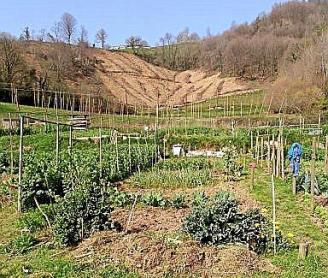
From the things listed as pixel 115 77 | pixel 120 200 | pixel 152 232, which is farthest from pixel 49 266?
pixel 115 77

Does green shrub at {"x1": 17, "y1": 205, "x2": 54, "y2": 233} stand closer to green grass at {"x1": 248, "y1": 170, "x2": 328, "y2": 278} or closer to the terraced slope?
green grass at {"x1": 248, "y1": 170, "x2": 328, "y2": 278}

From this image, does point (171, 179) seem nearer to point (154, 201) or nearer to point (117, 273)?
point (154, 201)

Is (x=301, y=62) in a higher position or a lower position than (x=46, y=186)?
higher

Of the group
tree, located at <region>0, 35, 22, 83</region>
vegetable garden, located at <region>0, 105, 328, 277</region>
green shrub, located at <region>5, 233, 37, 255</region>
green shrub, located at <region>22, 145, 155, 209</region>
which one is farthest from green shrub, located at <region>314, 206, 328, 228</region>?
tree, located at <region>0, 35, 22, 83</region>

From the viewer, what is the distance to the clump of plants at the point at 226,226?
782 centimetres

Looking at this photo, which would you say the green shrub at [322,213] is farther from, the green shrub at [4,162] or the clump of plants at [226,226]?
the green shrub at [4,162]

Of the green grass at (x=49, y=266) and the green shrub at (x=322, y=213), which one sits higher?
the green shrub at (x=322, y=213)

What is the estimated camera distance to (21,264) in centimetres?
726

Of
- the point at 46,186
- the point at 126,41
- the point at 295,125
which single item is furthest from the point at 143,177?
the point at 126,41

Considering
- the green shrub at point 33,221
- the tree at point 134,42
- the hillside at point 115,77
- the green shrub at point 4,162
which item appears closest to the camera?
the green shrub at point 33,221

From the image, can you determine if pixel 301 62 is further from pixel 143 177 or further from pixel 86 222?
pixel 86 222

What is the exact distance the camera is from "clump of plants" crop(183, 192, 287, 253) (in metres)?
7.82

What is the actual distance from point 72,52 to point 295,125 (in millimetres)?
50928

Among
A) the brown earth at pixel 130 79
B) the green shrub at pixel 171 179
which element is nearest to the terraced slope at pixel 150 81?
the brown earth at pixel 130 79
